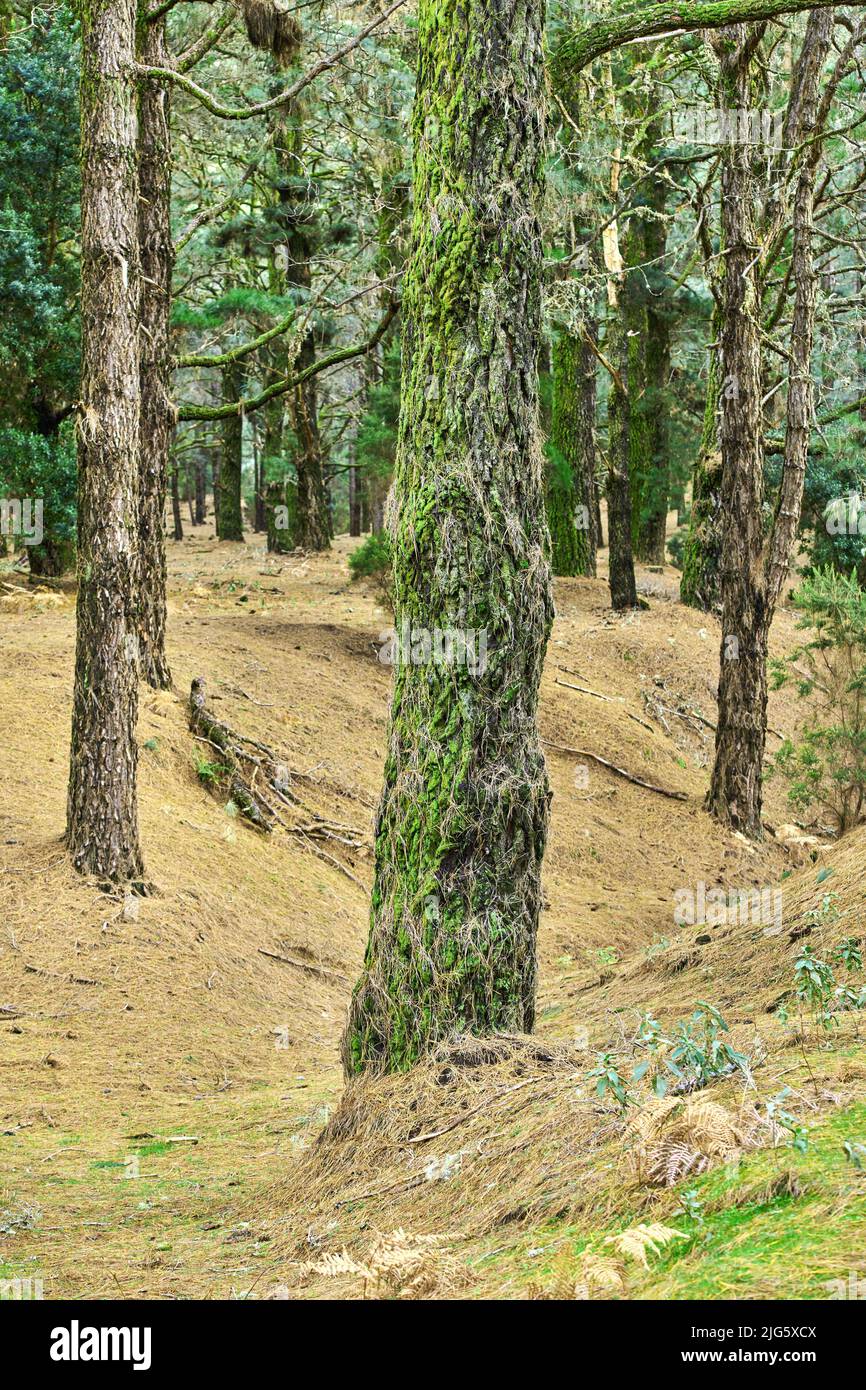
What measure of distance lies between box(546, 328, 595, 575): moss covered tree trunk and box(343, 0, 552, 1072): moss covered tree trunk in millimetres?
15573

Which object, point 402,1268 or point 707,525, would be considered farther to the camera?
point 707,525

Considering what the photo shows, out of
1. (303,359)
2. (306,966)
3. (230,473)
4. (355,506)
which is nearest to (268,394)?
(306,966)

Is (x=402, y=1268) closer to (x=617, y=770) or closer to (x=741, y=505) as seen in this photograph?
(x=741, y=505)

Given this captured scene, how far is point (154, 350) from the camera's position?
1217cm

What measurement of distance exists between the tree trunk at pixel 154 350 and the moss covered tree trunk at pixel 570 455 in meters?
9.96

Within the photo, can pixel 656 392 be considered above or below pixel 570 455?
above

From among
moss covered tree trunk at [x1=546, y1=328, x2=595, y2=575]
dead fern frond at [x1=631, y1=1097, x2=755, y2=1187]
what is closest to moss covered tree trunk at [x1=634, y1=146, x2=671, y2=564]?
moss covered tree trunk at [x1=546, y1=328, x2=595, y2=575]

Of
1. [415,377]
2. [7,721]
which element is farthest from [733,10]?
[7,721]

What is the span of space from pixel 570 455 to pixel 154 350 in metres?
11.1

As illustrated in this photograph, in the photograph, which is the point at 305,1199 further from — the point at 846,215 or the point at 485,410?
the point at 846,215

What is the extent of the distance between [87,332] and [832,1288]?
27.3 ft

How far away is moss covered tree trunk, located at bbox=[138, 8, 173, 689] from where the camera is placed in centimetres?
1202

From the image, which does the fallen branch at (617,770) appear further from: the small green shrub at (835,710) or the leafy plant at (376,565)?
the leafy plant at (376,565)

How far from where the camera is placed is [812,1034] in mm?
4797
